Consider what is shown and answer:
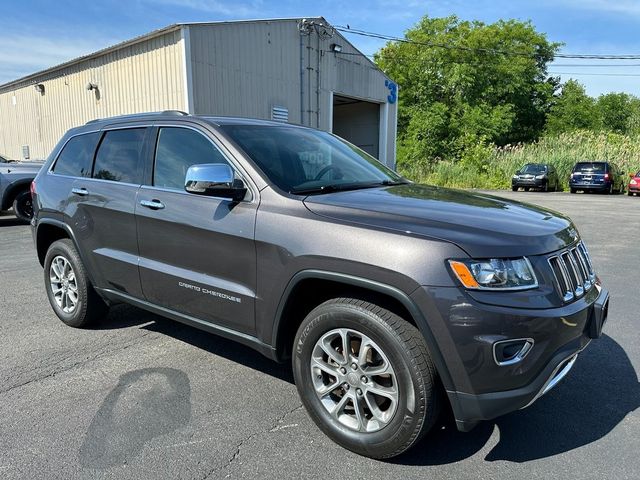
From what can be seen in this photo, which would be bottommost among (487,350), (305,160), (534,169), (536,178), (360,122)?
(536,178)

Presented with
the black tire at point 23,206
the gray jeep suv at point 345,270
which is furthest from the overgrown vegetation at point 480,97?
the gray jeep suv at point 345,270

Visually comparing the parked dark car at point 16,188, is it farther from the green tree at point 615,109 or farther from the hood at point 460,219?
the green tree at point 615,109

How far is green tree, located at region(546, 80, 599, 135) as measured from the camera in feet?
154

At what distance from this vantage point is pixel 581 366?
3.69 meters

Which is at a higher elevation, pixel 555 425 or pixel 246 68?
pixel 246 68

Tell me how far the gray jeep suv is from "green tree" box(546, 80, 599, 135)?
48.5m

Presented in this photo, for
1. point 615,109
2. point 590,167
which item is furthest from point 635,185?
point 615,109

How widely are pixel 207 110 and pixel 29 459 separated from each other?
1338 centimetres

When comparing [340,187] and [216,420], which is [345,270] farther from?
[216,420]

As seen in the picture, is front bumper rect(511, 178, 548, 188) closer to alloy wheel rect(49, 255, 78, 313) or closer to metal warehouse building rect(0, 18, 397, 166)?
metal warehouse building rect(0, 18, 397, 166)

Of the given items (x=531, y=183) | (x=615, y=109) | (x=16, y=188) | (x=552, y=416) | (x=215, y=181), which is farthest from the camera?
(x=615, y=109)

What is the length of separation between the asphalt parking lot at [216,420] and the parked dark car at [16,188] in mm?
7392

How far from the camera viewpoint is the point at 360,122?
24.4 meters

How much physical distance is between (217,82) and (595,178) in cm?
1795
